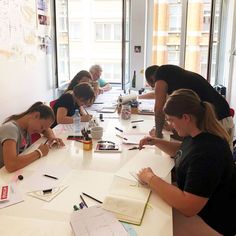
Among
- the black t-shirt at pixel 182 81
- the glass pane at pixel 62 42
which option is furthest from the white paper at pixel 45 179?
the glass pane at pixel 62 42

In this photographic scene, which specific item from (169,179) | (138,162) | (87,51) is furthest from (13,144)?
(87,51)

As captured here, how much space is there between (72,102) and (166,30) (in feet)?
10.2

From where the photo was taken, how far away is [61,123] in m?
2.75

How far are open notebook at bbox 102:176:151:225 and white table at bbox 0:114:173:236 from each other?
3 cm

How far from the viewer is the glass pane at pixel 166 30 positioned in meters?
5.28

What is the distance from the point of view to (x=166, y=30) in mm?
5355

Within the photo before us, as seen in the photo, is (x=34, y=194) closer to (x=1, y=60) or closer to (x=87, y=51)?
(x=1, y=60)

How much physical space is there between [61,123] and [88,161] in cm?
99

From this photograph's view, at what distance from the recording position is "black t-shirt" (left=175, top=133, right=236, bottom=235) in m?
1.27

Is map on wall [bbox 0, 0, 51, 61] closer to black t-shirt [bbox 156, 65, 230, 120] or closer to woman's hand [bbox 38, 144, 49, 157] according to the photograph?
woman's hand [bbox 38, 144, 49, 157]

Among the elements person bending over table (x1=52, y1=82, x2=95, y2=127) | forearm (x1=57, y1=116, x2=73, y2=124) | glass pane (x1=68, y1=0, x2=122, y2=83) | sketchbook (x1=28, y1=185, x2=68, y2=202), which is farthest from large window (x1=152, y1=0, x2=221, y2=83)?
sketchbook (x1=28, y1=185, x2=68, y2=202)

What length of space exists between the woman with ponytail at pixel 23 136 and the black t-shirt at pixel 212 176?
0.88 m

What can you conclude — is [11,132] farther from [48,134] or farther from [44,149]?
[48,134]

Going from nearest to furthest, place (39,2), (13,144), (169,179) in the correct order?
(169,179) < (13,144) < (39,2)
